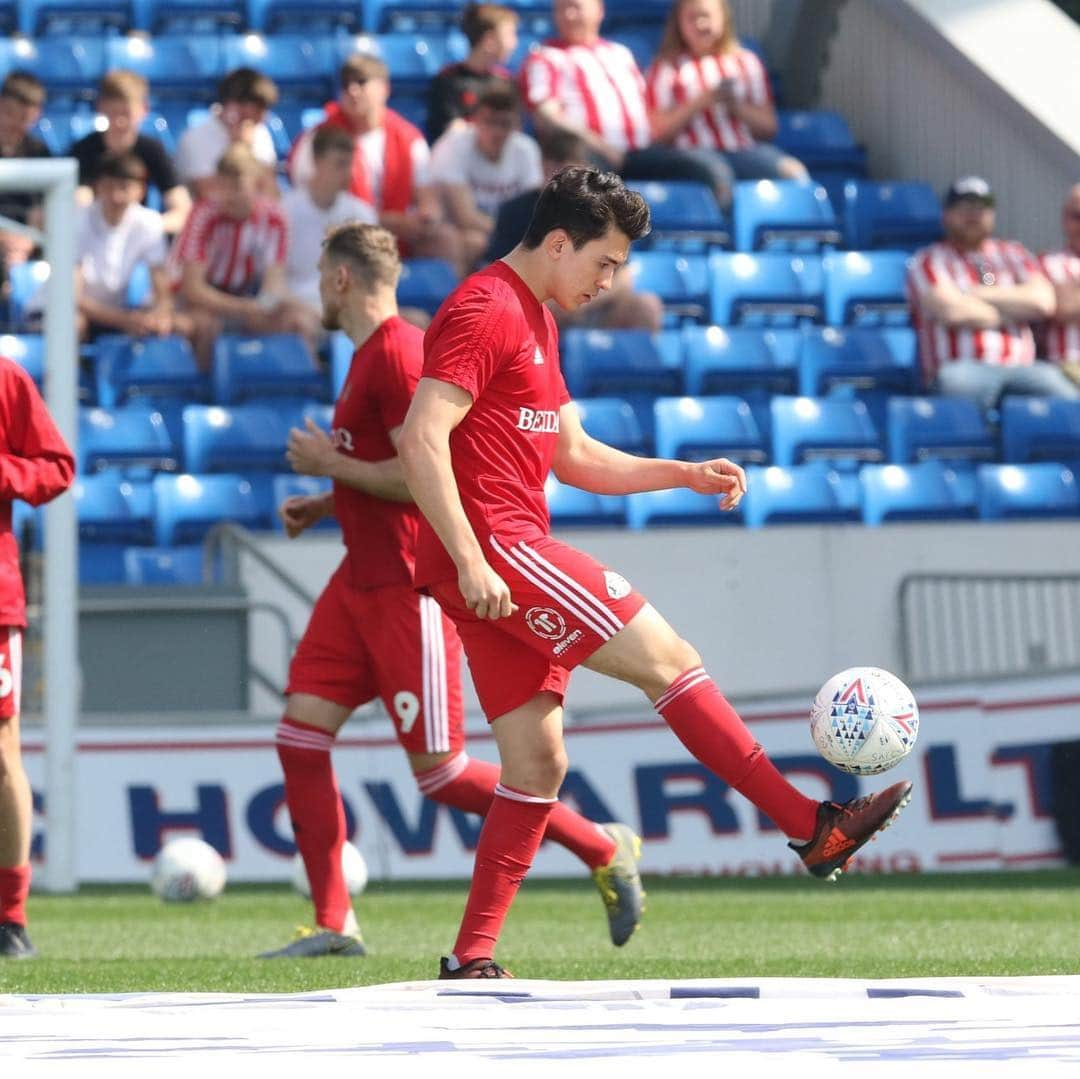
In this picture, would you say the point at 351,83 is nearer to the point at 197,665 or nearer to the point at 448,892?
the point at 197,665

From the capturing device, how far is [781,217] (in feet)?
50.8

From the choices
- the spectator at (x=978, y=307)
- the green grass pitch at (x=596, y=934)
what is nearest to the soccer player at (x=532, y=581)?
the green grass pitch at (x=596, y=934)

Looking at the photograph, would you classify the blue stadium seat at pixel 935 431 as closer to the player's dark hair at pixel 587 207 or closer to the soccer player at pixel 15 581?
the soccer player at pixel 15 581

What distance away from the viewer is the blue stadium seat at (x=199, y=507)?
42.7 feet

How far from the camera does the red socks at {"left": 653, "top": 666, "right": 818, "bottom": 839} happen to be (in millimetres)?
5797

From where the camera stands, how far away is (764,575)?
42.3 ft

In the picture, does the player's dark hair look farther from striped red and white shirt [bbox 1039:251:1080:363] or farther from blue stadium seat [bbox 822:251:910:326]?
blue stadium seat [bbox 822:251:910:326]

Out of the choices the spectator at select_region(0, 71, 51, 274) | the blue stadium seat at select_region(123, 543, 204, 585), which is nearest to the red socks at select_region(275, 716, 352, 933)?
the blue stadium seat at select_region(123, 543, 204, 585)

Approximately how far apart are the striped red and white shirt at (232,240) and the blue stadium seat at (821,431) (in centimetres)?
308

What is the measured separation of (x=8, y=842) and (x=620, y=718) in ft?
15.6

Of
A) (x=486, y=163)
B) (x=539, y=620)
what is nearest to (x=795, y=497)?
(x=486, y=163)

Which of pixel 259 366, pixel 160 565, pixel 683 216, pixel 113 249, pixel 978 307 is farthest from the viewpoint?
pixel 683 216

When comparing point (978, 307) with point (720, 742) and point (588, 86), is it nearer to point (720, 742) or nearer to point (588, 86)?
point (588, 86)

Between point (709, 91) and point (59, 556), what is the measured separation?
6491 mm
